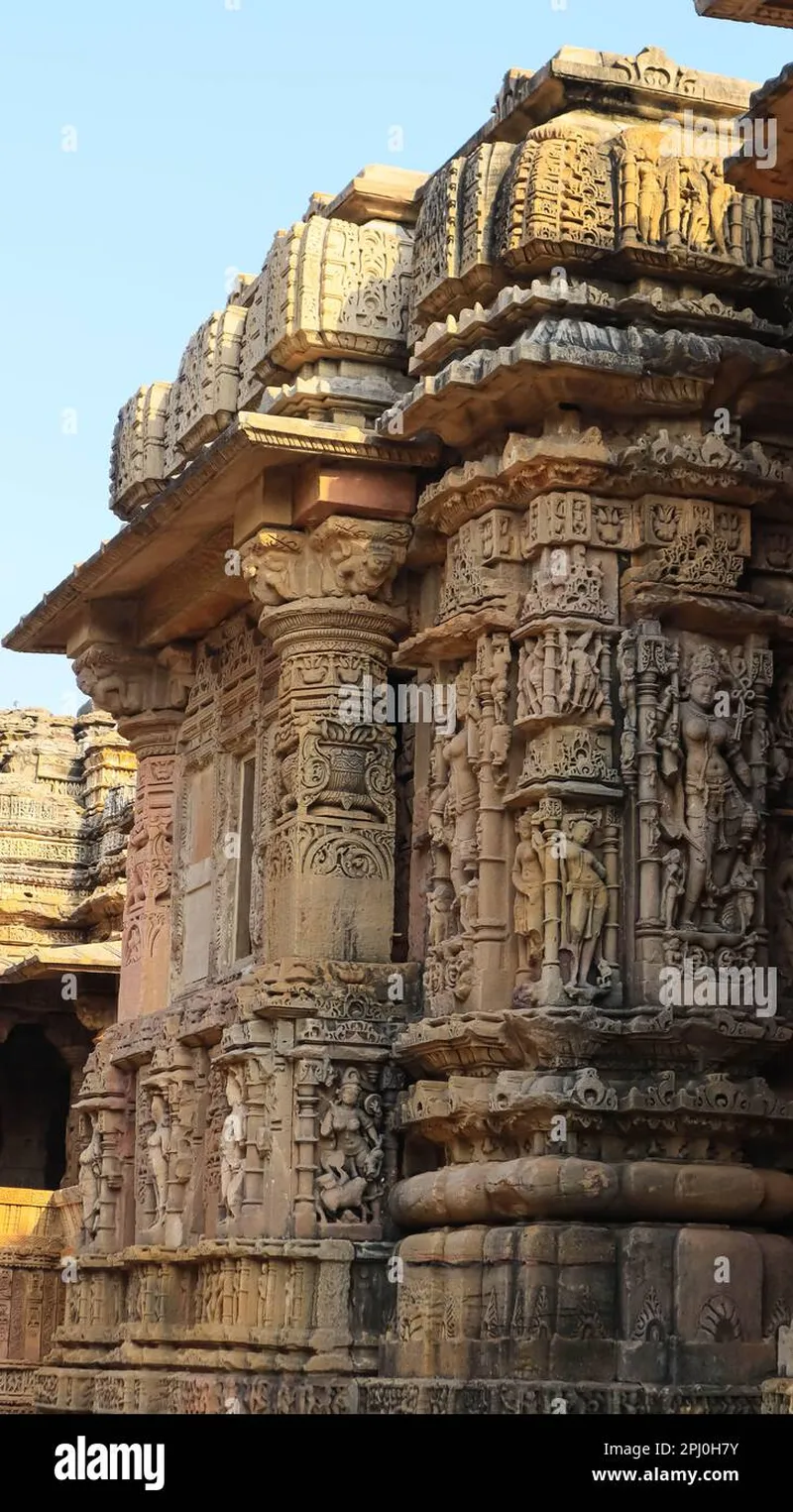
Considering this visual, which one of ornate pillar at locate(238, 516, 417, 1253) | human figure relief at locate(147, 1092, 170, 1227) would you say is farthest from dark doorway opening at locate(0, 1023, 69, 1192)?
ornate pillar at locate(238, 516, 417, 1253)

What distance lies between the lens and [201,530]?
18.0 metres

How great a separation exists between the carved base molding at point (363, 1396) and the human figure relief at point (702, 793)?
270cm

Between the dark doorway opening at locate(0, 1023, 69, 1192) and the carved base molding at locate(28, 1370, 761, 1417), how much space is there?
458 inches

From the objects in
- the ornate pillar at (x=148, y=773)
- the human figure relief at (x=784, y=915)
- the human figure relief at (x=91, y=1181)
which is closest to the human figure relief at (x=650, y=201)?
the human figure relief at (x=784, y=915)

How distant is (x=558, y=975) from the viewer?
1454 cm

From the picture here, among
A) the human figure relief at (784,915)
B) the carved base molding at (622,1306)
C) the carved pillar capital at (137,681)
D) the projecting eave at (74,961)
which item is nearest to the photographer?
the carved base molding at (622,1306)

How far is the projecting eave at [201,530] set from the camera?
53.6 ft

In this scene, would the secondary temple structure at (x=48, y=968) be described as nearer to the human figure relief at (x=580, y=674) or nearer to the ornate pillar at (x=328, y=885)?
the ornate pillar at (x=328, y=885)

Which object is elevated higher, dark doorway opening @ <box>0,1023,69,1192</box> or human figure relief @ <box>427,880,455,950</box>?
dark doorway opening @ <box>0,1023,69,1192</box>

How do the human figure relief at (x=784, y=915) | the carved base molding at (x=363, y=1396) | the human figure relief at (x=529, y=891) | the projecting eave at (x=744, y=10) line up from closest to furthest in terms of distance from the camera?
the projecting eave at (x=744, y=10), the carved base molding at (x=363, y=1396), the human figure relief at (x=529, y=891), the human figure relief at (x=784, y=915)

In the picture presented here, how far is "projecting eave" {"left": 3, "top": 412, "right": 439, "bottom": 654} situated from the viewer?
16.3 meters

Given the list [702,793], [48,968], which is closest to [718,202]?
[702,793]

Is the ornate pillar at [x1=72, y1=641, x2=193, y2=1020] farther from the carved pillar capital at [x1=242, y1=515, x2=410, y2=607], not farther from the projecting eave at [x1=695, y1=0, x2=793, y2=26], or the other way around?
the projecting eave at [x1=695, y1=0, x2=793, y2=26]

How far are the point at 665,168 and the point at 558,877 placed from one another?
4258 millimetres
